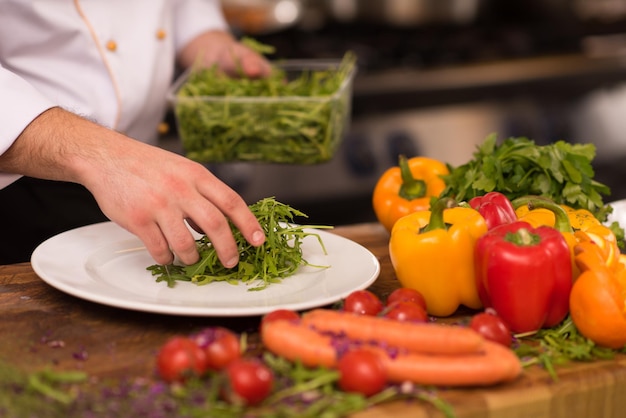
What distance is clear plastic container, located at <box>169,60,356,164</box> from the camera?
1.96m

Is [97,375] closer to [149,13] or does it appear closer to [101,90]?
[101,90]

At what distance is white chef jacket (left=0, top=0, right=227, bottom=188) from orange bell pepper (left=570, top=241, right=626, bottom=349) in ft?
3.64

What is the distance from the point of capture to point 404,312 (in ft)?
3.97

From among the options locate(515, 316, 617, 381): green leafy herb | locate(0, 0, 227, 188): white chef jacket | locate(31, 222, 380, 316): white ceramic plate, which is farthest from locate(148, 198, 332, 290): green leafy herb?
locate(0, 0, 227, 188): white chef jacket

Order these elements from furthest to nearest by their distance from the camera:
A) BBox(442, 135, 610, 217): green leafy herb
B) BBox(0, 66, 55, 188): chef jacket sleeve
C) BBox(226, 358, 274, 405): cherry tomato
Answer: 1. BBox(442, 135, 610, 217): green leafy herb
2. BBox(0, 66, 55, 188): chef jacket sleeve
3. BBox(226, 358, 274, 405): cherry tomato

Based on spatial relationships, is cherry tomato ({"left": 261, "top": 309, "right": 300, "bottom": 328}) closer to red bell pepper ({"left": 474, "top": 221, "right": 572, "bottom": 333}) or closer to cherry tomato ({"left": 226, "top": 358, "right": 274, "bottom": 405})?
cherry tomato ({"left": 226, "top": 358, "right": 274, "bottom": 405})

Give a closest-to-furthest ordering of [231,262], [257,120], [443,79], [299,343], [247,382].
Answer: [247,382] < [299,343] < [231,262] < [257,120] < [443,79]

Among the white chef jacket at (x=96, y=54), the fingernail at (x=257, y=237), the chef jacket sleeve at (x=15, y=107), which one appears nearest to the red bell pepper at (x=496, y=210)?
the fingernail at (x=257, y=237)

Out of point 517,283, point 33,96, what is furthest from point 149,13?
point 517,283

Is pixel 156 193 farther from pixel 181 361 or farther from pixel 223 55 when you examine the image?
pixel 223 55

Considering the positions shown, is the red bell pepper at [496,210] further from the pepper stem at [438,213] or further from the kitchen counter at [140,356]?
the kitchen counter at [140,356]

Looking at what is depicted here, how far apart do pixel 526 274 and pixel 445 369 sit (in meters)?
→ 0.27

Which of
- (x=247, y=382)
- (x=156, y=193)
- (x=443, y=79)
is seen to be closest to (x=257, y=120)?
(x=156, y=193)

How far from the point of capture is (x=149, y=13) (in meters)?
2.09
